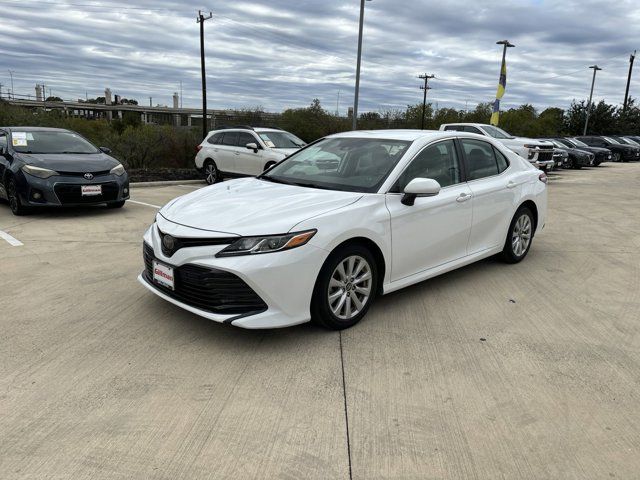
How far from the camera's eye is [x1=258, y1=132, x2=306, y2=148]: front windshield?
521 inches

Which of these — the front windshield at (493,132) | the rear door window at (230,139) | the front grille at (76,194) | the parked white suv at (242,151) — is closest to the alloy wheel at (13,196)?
the front grille at (76,194)

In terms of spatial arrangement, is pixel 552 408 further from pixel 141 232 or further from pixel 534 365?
pixel 141 232

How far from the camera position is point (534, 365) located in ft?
11.9

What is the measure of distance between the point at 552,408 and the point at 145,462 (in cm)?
229

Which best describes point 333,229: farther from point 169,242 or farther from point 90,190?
point 90,190

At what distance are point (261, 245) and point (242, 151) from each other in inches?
402

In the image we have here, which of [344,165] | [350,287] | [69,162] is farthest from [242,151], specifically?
[350,287]

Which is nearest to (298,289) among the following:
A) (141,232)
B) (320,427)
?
(320,427)

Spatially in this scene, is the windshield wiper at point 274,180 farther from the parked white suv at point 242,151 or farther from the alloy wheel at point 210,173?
the alloy wheel at point 210,173

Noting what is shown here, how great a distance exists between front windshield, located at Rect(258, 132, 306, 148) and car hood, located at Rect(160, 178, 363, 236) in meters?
8.69

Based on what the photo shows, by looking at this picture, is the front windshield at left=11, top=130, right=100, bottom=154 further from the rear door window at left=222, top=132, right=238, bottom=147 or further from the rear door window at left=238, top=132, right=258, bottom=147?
the rear door window at left=222, top=132, right=238, bottom=147

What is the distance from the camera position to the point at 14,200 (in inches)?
326

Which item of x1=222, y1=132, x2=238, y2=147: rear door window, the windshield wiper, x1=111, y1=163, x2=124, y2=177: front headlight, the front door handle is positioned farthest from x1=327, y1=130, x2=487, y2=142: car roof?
x1=222, y1=132, x2=238, y2=147: rear door window

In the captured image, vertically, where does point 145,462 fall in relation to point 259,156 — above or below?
below
